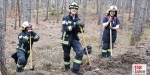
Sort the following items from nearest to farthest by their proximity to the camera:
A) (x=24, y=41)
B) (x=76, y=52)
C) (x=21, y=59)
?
(x=76, y=52)
(x=21, y=59)
(x=24, y=41)

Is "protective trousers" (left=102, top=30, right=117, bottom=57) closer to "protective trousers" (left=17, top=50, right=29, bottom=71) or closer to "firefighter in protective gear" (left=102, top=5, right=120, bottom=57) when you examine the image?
"firefighter in protective gear" (left=102, top=5, right=120, bottom=57)

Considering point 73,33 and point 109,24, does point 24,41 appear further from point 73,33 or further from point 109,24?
point 109,24

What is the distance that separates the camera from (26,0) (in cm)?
1022

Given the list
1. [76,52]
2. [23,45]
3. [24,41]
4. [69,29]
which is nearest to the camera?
[69,29]

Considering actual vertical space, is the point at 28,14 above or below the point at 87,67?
above

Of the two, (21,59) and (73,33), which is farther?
(21,59)

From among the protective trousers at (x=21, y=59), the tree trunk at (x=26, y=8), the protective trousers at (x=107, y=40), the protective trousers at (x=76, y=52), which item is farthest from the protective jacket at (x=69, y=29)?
the tree trunk at (x=26, y=8)

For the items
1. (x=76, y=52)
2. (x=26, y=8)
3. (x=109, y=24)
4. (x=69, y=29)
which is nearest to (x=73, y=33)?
(x=69, y=29)

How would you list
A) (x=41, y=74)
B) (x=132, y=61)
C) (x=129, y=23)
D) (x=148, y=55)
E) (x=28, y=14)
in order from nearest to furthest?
(x=41, y=74), (x=132, y=61), (x=148, y=55), (x=28, y=14), (x=129, y=23)

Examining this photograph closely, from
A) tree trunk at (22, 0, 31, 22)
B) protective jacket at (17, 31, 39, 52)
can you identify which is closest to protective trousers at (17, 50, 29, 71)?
protective jacket at (17, 31, 39, 52)

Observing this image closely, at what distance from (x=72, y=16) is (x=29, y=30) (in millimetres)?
1581

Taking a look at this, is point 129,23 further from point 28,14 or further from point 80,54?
point 80,54

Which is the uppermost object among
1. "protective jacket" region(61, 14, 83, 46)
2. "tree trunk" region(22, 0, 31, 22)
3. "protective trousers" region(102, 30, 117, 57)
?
"tree trunk" region(22, 0, 31, 22)

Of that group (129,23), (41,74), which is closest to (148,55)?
(41,74)
